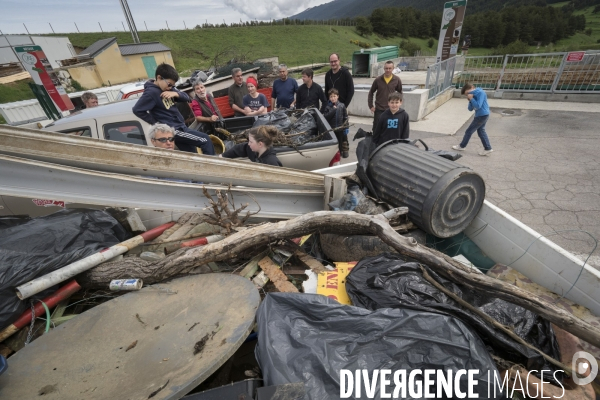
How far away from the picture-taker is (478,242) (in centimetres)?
278

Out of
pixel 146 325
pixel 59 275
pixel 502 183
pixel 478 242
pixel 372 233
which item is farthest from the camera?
pixel 502 183

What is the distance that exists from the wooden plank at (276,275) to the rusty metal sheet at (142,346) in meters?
0.22

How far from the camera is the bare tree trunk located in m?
1.89

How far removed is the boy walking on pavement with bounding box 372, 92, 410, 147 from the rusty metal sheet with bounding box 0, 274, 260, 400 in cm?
281

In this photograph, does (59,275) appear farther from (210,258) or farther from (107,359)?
(210,258)

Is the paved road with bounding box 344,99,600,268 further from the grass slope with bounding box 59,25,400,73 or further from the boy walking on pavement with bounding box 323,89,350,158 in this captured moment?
the grass slope with bounding box 59,25,400,73

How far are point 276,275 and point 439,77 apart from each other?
9442 millimetres

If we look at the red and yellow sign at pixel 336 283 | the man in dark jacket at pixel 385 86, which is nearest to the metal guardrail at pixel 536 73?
the man in dark jacket at pixel 385 86

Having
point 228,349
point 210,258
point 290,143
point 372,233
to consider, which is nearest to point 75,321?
point 210,258

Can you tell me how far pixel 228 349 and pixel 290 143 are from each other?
9.16 ft

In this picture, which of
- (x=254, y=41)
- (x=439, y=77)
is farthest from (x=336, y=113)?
(x=254, y=41)

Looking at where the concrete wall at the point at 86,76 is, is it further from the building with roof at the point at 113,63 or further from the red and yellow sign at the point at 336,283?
the red and yellow sign at the point at 336,283

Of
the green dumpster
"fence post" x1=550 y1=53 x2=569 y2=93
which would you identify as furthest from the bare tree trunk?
the green dumpster

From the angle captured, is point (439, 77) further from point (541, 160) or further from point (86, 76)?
point (86, 76)
